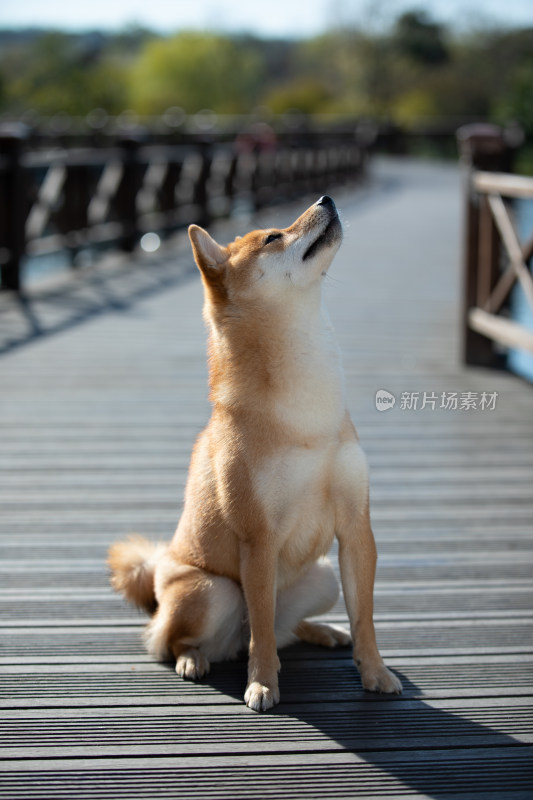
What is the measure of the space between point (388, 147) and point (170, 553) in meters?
32.4

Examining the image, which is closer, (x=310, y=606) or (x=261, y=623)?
(x=261, y=623)

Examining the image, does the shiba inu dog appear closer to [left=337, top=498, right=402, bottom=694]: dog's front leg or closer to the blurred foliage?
[left=337, top=498, right=402, bottom=694]: dog's front leg

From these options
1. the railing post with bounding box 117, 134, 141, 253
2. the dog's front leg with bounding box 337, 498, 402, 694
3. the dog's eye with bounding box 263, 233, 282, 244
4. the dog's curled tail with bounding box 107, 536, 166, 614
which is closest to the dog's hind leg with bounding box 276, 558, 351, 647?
the dog's front leg with bounding box 337, 498, 402, 694

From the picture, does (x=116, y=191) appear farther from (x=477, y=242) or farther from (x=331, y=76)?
(x=331, y=76)

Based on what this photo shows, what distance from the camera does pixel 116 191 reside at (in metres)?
10.9

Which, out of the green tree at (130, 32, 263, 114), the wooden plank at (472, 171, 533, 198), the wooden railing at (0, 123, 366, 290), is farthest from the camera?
the green tree at (130, 32, 263, 114)

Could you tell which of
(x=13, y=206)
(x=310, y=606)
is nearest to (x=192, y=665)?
(x=310, y=606)

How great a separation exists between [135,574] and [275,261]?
96 cm

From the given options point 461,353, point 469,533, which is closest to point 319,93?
point 461,353

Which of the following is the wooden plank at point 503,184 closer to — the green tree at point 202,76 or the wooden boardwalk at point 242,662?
the wooden boardwalk at point 242,662

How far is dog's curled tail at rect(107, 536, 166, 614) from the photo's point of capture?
275 centimetres

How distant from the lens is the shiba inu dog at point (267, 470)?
2.38 metres

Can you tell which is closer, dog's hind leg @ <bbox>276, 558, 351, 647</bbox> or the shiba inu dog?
the shiba inu dog

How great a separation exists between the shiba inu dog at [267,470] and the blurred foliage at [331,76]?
36338mm
